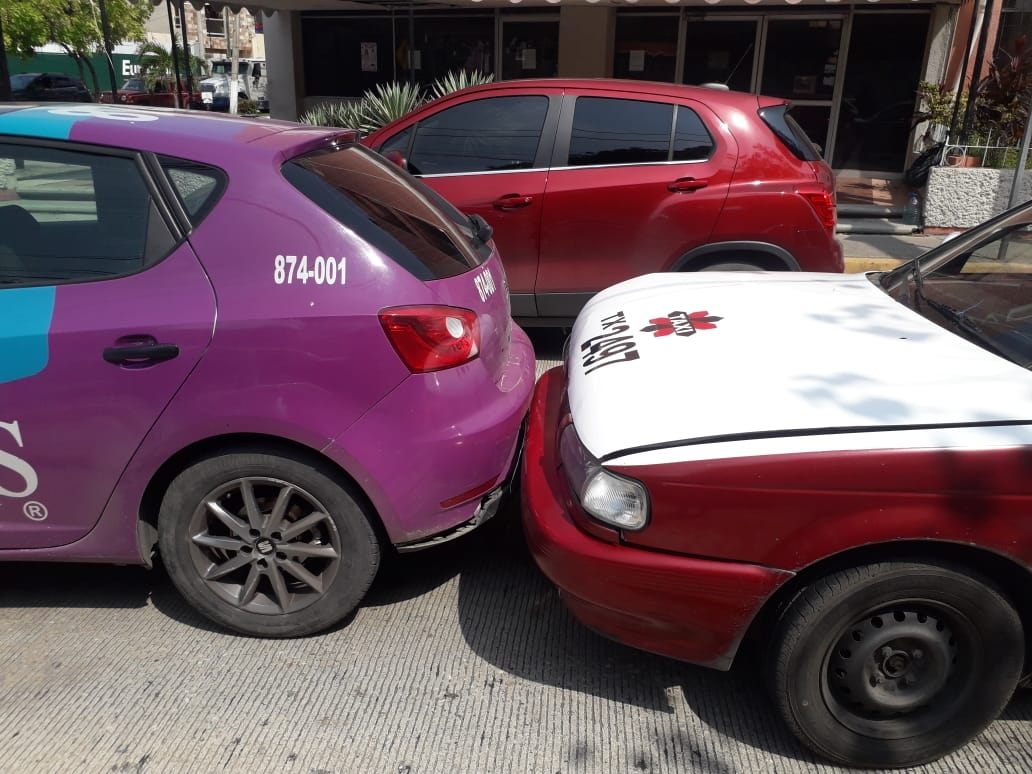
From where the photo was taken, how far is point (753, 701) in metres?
2.81

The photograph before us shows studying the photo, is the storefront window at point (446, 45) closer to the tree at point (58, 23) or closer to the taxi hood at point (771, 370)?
the taxi hood at point (771, 370)

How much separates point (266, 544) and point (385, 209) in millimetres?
1258

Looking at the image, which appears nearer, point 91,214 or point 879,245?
point 91,214

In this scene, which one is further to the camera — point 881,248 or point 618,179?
point 881,248

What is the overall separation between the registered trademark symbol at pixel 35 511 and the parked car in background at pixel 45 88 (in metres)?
28.4

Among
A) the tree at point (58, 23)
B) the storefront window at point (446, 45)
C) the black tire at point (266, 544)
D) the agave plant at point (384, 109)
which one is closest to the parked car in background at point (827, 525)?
the black tire at point (266, 544)

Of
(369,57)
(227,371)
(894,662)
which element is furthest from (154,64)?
(894,662)

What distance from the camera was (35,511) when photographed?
→ 116 inches

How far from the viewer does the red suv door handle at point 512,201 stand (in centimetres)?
570

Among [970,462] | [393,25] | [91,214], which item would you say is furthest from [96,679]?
[393,25]

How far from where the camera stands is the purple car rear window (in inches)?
115

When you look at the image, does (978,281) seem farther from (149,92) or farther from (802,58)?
(149,92)

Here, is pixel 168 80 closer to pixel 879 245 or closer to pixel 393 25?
pixel 393 25

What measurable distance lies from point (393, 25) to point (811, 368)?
1345cm
